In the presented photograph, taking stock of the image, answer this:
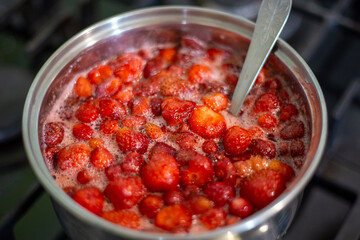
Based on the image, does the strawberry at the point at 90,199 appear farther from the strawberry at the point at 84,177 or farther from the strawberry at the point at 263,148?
the strawberry at the point at 263,148

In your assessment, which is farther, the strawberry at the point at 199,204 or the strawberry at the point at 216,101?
the strawberry at the point at 216,101

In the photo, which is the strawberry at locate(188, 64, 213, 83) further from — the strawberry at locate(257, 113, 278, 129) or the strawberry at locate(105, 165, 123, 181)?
the strawberry at locate(105, 165, 123, 181)

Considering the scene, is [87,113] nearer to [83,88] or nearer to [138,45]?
[83,88]

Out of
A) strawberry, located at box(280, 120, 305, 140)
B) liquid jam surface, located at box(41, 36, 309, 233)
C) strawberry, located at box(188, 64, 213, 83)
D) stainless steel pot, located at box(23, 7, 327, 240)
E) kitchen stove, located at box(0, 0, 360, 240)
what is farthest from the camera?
kitchen stove, located at box(0, 0, 360, 240)

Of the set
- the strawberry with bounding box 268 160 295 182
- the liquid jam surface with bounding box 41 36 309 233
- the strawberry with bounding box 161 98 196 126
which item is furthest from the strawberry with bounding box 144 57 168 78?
the strawberry with bounding box 268 160 295 182

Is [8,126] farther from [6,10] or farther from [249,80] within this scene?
[249,80]

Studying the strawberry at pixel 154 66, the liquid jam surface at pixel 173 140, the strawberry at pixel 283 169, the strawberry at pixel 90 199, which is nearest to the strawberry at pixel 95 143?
the liquid jam surface at pixel 173 140

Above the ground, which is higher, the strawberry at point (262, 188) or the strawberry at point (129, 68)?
the strawberry at point (262, 188)
